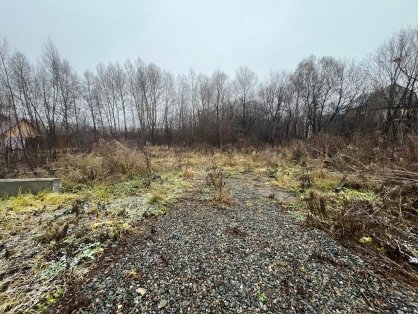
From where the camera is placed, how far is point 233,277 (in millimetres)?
2131

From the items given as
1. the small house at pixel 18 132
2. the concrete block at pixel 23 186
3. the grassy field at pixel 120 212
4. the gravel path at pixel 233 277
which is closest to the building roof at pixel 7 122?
the small house at pixel 18 132

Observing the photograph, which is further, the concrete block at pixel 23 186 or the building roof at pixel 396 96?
the building roof at pixel 396 96

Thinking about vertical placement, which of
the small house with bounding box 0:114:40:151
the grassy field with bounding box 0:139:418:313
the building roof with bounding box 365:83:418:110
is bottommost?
the grassy field with bounding box 0:139:418:313

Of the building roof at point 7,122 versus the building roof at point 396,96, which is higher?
the building roof at point 396,96

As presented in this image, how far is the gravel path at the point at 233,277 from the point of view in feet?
5.89

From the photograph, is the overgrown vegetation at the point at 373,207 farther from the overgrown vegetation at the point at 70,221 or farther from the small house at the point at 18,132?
the small house at the point at 18,132

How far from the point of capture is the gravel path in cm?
179

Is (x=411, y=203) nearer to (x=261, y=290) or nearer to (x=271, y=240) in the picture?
(x=271, y=240)

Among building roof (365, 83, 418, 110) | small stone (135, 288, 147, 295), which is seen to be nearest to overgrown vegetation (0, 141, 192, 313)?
small stone (135, 288, 147, 295)

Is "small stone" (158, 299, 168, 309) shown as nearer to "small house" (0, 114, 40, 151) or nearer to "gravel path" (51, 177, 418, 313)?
"gravel path" (51, 177, 418, 313)

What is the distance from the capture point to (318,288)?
1980mm

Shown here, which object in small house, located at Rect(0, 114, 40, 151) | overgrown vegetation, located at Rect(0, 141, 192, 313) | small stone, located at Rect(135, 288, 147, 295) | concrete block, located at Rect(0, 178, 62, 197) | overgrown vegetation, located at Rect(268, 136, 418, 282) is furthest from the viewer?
small house, located at Rect(0, 114, 40, 151)

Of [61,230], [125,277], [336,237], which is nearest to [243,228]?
[336,237]

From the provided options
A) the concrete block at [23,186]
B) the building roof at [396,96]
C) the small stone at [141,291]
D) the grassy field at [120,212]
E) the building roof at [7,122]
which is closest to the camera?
the small stone at [141,291]
